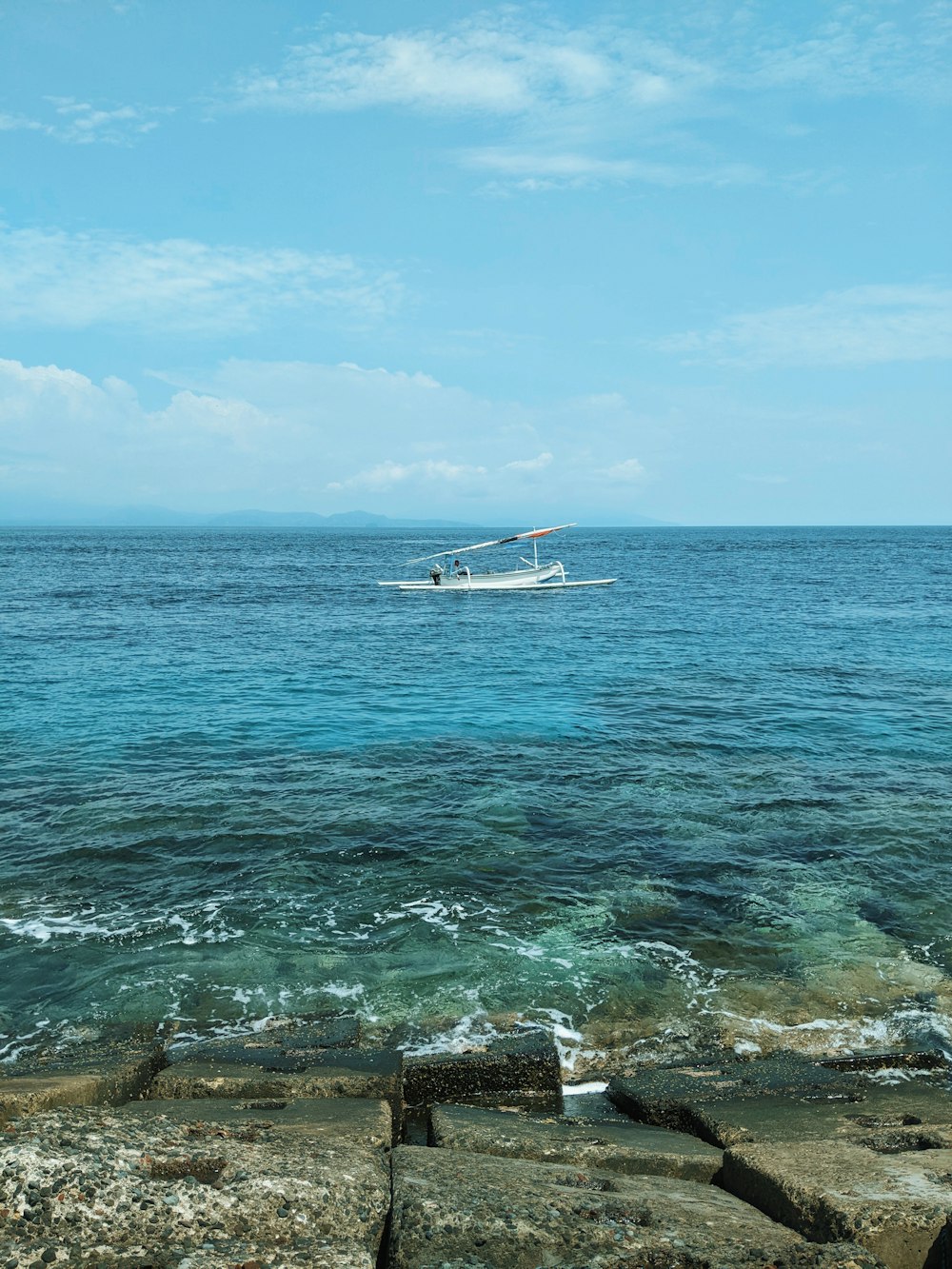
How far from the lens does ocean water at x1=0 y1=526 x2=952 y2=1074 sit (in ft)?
33.4

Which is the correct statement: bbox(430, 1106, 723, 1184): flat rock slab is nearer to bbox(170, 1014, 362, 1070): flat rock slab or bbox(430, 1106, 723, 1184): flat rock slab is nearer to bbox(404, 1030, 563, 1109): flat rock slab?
bbox(404, 1030, 563, 1109): flat rock slab

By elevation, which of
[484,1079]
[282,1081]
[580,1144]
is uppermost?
[580,1144]

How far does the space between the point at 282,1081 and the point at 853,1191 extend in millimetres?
4415

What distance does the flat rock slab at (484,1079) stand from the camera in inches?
301

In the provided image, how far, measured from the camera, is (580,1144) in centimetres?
605

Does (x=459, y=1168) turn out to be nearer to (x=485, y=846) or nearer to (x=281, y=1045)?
(x=281, y=1045)

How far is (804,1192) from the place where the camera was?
16.3ft

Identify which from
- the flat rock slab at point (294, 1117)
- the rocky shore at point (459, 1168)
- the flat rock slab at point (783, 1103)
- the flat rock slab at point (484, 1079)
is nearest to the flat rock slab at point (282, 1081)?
the rocky shore at point (459, 1168)

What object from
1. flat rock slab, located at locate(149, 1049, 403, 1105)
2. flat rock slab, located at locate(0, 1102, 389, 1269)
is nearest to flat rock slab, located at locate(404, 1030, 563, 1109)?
flat rock slab, located at locate(149, 1049, 403, 1105)

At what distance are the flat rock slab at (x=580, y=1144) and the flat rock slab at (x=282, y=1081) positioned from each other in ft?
2.35

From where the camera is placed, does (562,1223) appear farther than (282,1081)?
No

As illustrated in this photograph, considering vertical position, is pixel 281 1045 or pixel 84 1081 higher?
pixel 84 1081

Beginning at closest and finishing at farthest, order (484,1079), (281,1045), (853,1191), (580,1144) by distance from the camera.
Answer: (853,1191)
(580,1144)
(484,1079)
(281,1045)

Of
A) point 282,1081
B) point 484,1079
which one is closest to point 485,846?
point 484,1079
